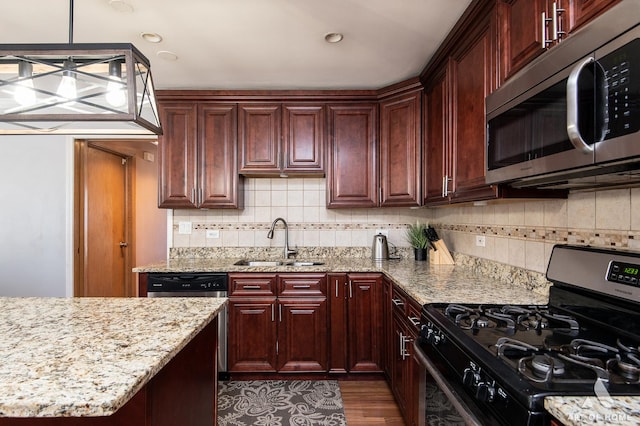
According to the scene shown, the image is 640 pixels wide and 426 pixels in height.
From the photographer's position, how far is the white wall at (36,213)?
11.6 ft

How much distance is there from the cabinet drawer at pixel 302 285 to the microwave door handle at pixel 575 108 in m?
2.02

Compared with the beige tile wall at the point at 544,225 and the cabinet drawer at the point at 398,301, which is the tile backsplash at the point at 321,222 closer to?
the beige tile wall at the point at 544,225

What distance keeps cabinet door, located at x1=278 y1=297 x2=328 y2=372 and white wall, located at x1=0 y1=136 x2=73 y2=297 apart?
7.70ft

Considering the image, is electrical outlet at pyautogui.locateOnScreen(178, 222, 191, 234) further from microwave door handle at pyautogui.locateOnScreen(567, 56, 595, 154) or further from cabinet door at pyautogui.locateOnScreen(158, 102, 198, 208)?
microwave door handle at pyautogui.locateOnScreen(567, 56, 595, 154)

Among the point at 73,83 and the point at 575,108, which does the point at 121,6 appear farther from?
the point at 575,108

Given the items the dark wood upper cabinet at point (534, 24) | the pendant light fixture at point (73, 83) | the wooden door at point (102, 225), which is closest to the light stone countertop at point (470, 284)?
the dark wood upper cabinet at point (534, 24)

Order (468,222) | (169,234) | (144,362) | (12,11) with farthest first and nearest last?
(169,234)
(468,222)
(12,11)
(144,362)

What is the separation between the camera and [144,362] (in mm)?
904

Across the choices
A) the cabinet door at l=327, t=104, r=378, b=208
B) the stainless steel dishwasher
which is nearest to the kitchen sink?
the stainless steel dishwasher

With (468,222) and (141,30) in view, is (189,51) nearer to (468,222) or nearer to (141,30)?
(141,30)

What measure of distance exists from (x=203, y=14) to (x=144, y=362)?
1.82 m

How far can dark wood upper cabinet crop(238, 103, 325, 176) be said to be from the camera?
3.07 m

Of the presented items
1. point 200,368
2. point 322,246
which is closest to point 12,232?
point 322,246

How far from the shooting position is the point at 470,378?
41.3 inches
